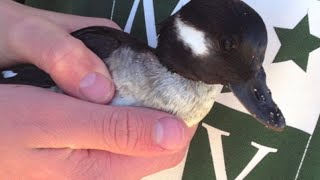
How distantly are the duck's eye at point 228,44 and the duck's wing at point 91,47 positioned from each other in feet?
0.70

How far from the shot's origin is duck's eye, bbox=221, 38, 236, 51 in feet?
4.54

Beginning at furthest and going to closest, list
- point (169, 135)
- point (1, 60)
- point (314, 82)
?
point (1, 60), point (314, 82), point (169, 135)

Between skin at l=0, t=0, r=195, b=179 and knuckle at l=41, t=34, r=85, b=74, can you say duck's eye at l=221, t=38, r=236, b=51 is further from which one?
knuckle at l=41, t=34, r=85, b=74

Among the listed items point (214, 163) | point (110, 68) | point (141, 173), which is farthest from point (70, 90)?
point (214, 163)

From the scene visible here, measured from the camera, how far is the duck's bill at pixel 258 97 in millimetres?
1455

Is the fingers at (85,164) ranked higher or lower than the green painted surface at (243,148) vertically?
lower

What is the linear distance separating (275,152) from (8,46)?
608mm

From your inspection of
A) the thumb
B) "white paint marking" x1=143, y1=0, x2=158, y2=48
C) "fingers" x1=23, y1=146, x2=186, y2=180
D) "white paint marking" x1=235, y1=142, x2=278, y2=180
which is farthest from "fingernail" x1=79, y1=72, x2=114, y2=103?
"white paint marking" x1=235, y1=142, x2=278, y2=180

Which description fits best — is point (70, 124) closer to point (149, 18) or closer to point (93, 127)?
point (93, 127)

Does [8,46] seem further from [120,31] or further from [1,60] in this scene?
[120,31]

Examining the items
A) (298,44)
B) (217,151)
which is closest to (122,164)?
(217,151)

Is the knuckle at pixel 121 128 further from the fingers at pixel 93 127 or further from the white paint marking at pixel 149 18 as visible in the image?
the white paint marking at pixel 149 18

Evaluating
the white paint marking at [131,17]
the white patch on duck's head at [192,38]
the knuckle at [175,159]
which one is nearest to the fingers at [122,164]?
the knuckle at [175,159]

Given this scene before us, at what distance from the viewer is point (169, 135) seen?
137 cm
